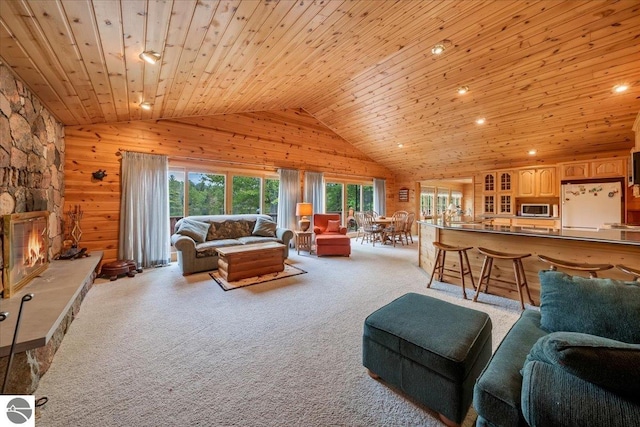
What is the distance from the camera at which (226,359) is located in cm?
198

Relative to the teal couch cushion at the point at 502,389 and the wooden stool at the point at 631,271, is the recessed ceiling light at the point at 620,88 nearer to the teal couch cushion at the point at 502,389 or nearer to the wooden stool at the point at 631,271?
the wooden stool at the point at 631,271

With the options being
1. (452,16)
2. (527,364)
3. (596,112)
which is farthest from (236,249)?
(596,112)

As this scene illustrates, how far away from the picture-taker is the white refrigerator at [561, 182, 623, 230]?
4719 millimetres

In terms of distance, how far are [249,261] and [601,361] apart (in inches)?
145

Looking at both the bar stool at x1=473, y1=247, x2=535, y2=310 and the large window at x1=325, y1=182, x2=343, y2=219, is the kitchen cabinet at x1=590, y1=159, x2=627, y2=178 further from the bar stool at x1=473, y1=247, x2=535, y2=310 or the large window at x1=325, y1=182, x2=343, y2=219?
the large window at x1=325, y1=182, x2=343, y2=219

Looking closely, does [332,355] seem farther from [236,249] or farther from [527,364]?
[236,249]

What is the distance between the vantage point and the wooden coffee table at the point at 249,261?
377 cm

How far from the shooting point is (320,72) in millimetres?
4051

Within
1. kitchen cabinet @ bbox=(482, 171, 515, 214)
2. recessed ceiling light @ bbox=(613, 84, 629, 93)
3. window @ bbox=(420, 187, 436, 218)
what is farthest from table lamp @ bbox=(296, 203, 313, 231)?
recessed ceiling light @ bbox=(613, 84, 629, 93)

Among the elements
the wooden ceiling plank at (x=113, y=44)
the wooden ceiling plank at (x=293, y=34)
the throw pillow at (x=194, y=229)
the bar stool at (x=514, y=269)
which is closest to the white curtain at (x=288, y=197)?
the throw pillow at (x=194, y=229)

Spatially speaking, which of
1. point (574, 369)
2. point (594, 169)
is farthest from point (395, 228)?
point (574, 369)

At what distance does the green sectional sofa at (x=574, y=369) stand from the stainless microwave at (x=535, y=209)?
5.48 metres

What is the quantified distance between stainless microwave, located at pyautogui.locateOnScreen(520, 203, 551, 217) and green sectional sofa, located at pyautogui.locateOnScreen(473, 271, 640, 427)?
548 cm

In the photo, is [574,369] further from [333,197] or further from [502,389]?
[333,197]
